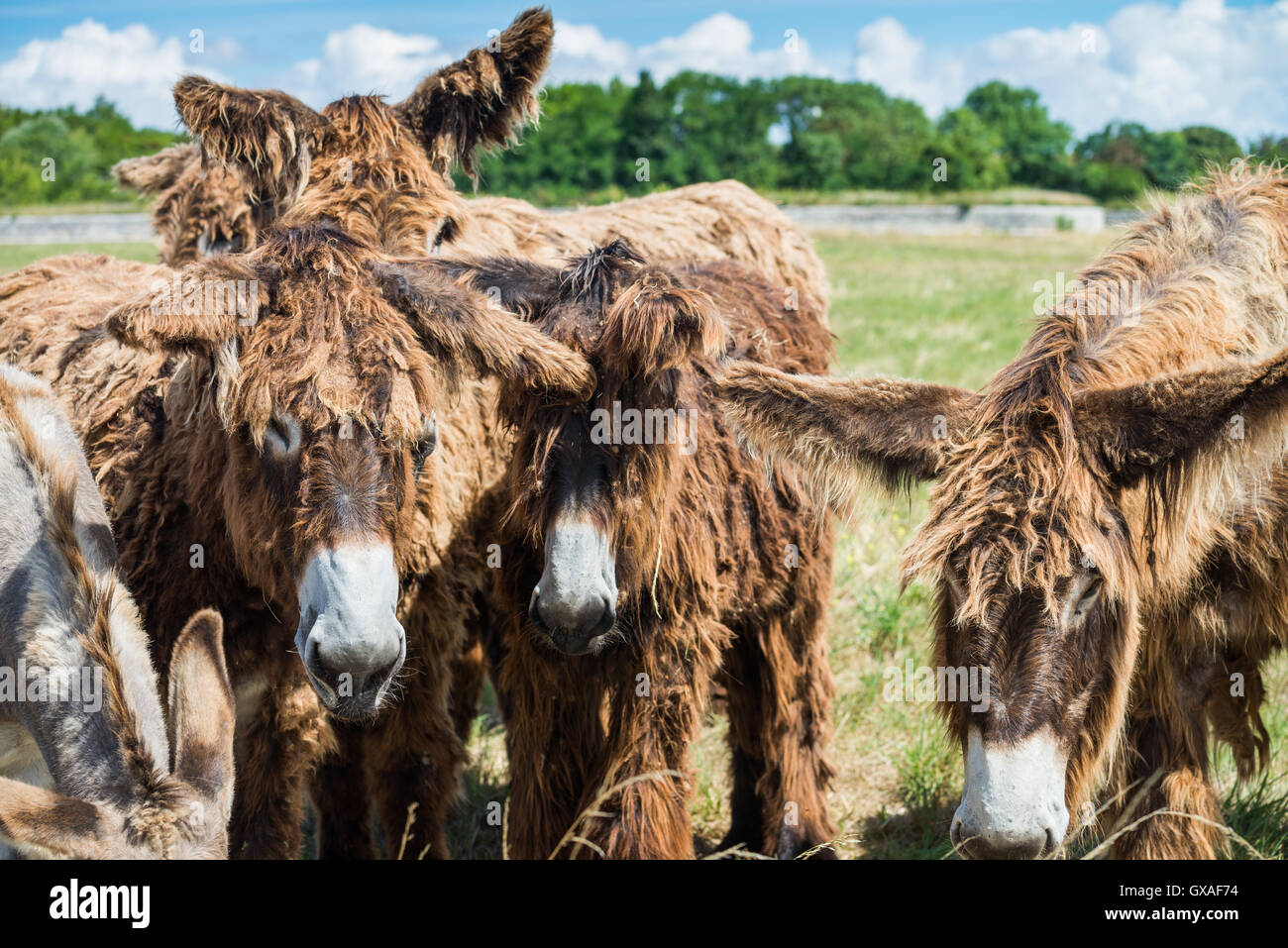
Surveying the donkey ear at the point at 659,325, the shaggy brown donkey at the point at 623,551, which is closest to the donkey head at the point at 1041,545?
the donkey ear at the point at 659,325

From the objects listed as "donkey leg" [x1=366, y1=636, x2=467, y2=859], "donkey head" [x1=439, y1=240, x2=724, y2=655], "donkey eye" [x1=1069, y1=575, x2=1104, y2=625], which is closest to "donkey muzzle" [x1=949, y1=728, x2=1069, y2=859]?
"donkey eye" [x1=1069, y1=575, x2=1104, y2=625]

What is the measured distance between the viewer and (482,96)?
4.82 m

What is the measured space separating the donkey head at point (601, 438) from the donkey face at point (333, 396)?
0.48ft

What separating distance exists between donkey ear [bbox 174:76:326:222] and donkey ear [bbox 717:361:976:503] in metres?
2.26

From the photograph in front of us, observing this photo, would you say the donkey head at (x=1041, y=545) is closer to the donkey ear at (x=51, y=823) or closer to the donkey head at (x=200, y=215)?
the donkey ear at (x=51, y=823)

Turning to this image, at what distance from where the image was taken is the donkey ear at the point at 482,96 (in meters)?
4.73

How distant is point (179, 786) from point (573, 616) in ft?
3.86

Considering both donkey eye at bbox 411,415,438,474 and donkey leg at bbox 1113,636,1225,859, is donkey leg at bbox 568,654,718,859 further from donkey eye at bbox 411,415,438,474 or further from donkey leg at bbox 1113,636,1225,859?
donkey leg at bbox 1113,636,1225,859

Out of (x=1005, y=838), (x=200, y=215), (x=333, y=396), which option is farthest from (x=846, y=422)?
(x=200, y=215)

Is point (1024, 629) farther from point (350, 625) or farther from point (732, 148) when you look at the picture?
point (732, 148)

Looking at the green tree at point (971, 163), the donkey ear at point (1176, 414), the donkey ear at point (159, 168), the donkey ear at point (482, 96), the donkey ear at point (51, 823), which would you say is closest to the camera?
the donkey ear at point (51, 823)

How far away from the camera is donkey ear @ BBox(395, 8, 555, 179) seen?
473 centimetres
